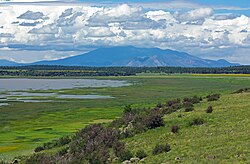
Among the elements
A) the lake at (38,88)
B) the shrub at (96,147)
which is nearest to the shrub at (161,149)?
the shrub at (96,147)

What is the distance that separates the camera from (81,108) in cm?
7319

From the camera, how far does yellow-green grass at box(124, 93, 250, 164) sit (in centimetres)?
1733

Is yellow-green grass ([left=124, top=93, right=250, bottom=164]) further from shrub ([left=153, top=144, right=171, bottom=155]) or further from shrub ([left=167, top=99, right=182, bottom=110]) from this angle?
shrub ([left=167, top=99, right=182, bottom=110])

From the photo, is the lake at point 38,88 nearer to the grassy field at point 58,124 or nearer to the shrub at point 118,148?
the grassy field at point 58,124

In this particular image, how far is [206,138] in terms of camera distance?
21.1 meters

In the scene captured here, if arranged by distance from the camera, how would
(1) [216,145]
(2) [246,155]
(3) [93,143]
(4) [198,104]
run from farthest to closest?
(4) [198,104], (3) [93,143], (1) [216,145], (2) [246,155]

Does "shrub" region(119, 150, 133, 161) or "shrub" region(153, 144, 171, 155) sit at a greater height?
"shrub" region(153, 144, 171, 155)

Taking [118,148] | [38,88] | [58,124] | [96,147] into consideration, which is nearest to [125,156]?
[118,148]

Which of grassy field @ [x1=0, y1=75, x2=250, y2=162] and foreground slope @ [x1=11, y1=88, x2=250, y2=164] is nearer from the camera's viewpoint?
foreground slope @ [x1=11, y1=88, x2=250, y2=164]

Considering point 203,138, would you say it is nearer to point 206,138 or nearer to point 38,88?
point 206,138

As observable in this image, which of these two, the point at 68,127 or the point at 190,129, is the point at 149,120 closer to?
the point at 190,129

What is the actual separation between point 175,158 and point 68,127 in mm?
33953

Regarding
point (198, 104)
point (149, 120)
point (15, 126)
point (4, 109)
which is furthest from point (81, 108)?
point (149, 120)

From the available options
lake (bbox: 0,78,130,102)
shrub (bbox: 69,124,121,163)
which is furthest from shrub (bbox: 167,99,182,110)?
lake (bbox: 0,78,130,102)
